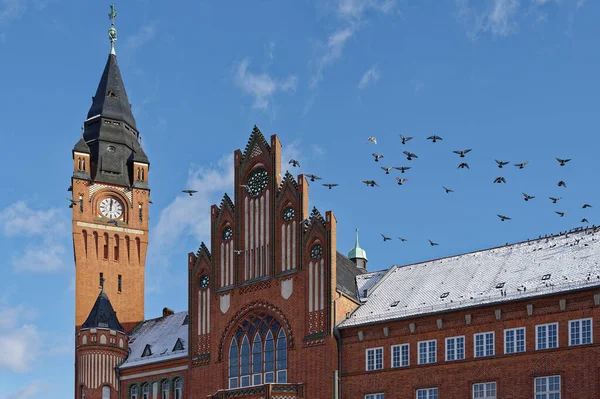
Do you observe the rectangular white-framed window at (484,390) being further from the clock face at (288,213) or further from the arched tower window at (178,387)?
the arched tower window at (178,387)

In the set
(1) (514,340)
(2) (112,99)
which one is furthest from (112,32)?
(1) (514,340)

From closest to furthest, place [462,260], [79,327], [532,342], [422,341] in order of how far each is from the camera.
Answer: [532,342] → [422,341] → [462,260] → [79,327]

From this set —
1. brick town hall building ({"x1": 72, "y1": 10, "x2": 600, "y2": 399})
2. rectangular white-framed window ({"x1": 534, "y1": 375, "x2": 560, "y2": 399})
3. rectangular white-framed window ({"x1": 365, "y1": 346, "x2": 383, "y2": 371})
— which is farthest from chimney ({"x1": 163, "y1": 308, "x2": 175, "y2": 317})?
rectangular white-framed window ({"x1": 534, "y1": 375, "x2": 560, "y2": 399})

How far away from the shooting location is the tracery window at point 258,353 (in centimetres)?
7862

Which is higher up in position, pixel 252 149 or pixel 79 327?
pixel 252 149

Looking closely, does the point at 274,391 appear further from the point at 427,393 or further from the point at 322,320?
the point at 427,393

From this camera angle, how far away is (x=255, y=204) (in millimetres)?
84000

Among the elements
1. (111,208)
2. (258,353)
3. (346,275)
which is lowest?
(258,353)

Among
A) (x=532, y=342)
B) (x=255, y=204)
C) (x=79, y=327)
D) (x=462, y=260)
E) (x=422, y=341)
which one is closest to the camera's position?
(x=532, y=342)

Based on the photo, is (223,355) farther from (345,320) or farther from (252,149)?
(252,149)

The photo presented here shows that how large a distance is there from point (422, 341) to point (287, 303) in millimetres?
11426

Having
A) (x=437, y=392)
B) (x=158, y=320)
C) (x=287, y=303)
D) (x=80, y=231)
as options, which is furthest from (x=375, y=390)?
(x=80, y=231)

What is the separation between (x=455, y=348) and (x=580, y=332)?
8.56m

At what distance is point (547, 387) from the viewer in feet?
218
